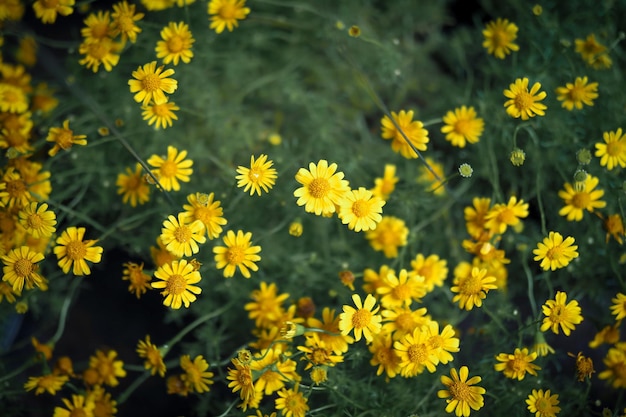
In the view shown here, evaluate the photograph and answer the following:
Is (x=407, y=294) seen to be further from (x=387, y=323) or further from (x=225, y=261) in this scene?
(x=225, y=261)

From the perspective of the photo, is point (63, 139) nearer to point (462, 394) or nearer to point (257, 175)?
point (257, 175)

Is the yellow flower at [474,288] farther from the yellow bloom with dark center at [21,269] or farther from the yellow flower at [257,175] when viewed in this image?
the yellow bloom with dark center at [21,269]

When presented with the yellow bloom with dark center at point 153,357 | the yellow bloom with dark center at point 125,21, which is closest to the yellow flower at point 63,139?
the yellow bloom with dark center at point 125,21

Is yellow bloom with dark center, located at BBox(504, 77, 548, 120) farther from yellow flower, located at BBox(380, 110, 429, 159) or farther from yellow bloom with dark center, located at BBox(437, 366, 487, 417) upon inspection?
yellow bloom with dark center, located at BBox(437, 366, 487, 417)

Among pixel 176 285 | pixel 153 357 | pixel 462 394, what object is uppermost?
pixel 176 285

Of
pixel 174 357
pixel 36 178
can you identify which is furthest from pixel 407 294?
pixel 36 178

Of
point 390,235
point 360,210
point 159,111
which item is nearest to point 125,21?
point 159,111
